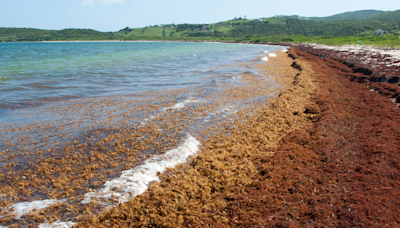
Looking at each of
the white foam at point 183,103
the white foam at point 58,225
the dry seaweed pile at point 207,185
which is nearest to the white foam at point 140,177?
the dry seaweed pile at point 207,185

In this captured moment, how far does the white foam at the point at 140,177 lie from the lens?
13.7ft

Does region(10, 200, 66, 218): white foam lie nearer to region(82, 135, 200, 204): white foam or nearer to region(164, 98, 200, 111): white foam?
region(82, 135, 200, 204): white foam

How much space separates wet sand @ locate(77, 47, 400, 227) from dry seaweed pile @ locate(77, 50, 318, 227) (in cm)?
2

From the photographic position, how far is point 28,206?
3930mm

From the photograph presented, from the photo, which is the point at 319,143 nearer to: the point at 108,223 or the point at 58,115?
the point at 108,223

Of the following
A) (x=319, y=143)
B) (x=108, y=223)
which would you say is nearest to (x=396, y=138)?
(x=319, y=143)

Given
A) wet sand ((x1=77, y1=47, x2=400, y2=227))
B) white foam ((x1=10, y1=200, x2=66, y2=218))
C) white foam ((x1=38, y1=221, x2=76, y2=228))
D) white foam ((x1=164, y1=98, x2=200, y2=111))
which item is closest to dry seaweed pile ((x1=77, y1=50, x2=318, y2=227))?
wet sand ((x1=77, y1=47, x2=400, y2=227))

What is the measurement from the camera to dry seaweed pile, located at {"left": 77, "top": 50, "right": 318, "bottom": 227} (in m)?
3.48

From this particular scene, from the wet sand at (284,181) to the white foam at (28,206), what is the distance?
3.34 ft

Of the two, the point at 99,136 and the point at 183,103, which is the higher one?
the point at 183,103

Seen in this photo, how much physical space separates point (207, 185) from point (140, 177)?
144 centimetres

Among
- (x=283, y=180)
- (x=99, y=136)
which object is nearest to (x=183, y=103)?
(x=99, y=136)

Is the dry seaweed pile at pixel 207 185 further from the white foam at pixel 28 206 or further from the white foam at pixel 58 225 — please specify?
the white foam at pixel 28 206

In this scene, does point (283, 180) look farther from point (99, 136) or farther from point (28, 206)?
point (99, 136)
